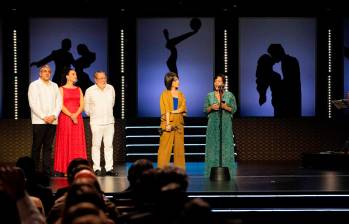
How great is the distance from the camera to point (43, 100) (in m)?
10.8

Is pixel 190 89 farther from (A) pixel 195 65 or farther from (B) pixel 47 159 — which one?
(B) pixel 47 159

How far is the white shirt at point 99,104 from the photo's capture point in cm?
1098

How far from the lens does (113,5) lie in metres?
14.9

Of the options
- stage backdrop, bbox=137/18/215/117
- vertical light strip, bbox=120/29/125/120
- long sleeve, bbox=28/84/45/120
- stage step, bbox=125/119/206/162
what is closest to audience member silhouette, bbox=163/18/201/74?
stage backdrop, bbox=137/18/215/117

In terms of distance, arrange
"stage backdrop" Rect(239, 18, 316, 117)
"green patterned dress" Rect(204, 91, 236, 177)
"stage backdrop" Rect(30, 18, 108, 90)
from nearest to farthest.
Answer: "green patterned dress" Rect(204, 91, 236, 177) → "stage backdrop" Rect(30, 18, 108, 90) → "stage backdrop" Rect(239, 18, 316, 117)

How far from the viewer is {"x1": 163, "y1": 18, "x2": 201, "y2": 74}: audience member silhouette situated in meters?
15.3

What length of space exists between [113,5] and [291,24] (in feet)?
11.8

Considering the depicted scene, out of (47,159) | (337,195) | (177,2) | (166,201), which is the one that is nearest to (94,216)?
(166,201)

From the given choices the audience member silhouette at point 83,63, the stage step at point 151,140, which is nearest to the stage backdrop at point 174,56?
the stage step at point 151,140

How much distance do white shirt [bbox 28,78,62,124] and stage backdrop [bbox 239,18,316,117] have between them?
5.38 metres

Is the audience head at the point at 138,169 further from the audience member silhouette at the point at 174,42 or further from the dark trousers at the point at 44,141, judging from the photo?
the audience member silhouette at the point at 174,42

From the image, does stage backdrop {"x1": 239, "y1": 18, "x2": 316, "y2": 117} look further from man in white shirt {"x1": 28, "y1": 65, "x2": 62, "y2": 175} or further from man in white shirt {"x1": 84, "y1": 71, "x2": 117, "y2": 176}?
man in white shirt {"x1": 28, "y1": 65, "x2": 62, "y2": 175}

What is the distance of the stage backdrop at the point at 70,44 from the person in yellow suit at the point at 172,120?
426 centimetres

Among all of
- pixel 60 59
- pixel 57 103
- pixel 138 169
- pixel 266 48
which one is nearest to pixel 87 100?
pixel 57 103
